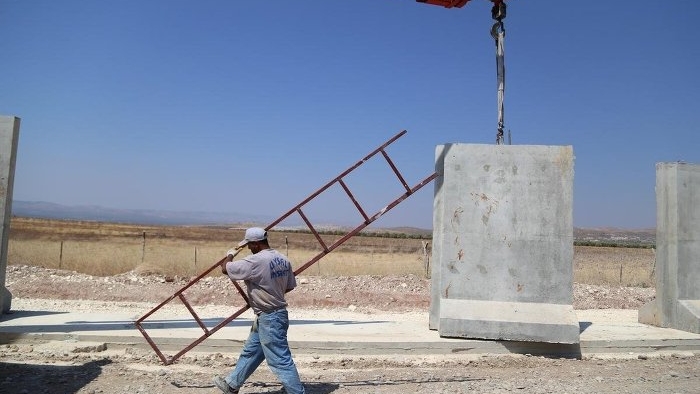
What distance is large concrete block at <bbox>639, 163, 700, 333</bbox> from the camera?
8.78 m

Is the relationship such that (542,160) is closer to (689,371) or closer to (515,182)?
(515,182)

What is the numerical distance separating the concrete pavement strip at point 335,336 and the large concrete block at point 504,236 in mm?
428

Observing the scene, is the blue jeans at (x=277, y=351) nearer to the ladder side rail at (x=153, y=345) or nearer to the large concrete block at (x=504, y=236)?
the ladder side rail at (x=153, y=345)

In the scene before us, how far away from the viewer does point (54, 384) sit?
5.77m

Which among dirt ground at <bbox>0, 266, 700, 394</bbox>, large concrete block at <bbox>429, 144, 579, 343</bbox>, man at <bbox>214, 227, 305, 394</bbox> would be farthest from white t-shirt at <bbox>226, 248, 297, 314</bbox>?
large concrete block at <bbox>429, 144, 579, 343</bbox>

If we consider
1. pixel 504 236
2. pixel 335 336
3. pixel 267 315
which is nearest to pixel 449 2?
pixel 504 236

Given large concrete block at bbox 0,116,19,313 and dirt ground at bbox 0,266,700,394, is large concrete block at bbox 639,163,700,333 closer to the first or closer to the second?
dirt ground at bbox 0,266,700,394

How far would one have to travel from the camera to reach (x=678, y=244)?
8820 millimetres

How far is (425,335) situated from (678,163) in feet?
17.1

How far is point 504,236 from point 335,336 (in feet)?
9.27

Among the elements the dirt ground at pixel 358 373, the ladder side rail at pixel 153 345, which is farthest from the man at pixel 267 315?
the ladder side rail at pixel 153 345

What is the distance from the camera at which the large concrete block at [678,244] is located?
8.78 meters

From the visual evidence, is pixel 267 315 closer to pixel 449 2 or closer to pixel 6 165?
pixel 6 165

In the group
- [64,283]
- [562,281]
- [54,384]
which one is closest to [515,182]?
[562,281]
